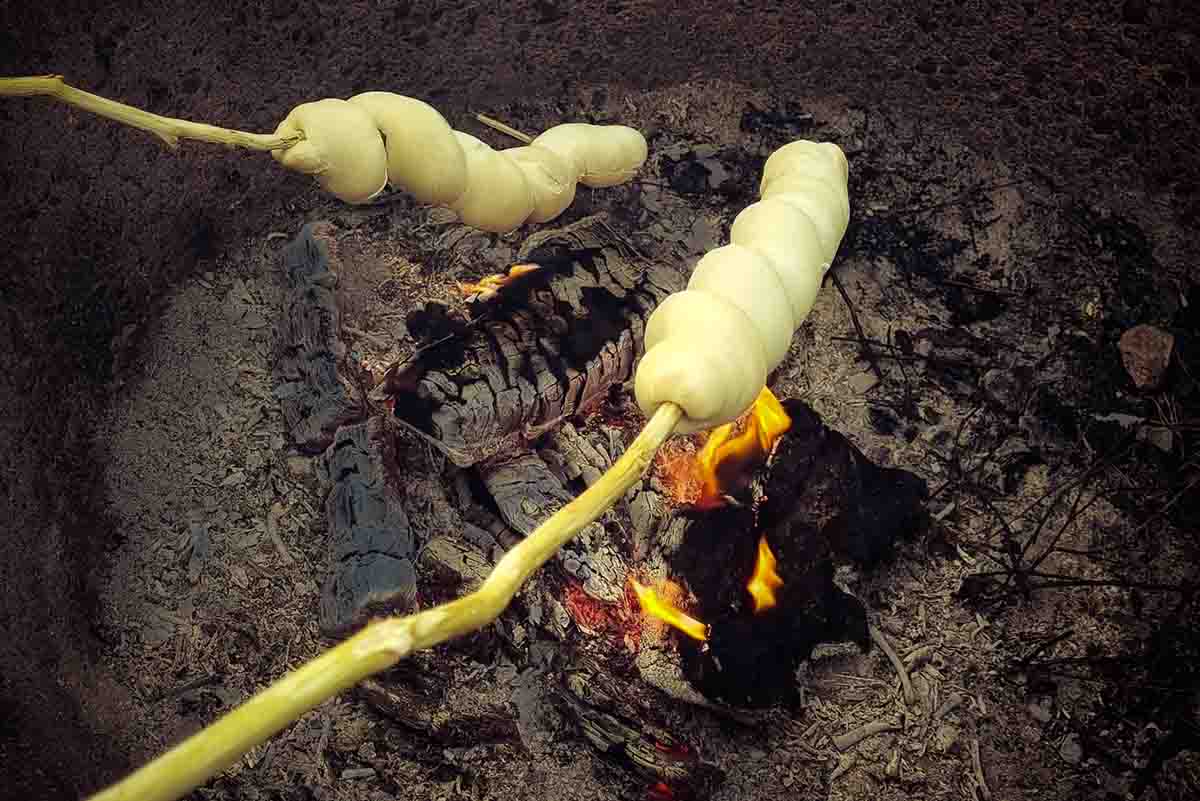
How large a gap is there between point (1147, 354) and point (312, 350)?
2.41 meters

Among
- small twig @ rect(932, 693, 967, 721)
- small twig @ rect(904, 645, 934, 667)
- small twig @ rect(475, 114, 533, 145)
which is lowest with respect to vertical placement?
small twig @ rect(932, 693, 967, 721)

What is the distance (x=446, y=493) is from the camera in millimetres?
2275

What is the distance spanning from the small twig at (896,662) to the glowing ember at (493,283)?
1.38 m

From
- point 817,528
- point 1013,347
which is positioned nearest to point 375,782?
point 817,528

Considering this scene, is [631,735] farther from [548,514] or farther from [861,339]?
[861,339]

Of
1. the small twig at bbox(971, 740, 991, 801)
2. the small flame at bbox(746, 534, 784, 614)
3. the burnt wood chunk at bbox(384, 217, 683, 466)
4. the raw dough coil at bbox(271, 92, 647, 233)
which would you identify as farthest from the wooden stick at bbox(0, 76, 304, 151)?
the small twig at bbox(971, 740, 991, 801)

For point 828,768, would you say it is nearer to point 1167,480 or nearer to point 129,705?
point 1167,480

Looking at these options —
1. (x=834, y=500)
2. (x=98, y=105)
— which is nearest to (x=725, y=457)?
(x=834, y=500)

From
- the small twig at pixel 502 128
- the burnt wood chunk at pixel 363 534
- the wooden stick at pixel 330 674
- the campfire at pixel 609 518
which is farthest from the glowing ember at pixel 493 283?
the wooden stick at pixel 330 674

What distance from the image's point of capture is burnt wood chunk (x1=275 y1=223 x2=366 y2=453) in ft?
7.66

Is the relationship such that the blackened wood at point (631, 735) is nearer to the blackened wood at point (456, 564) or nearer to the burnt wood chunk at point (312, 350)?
the blackened wood at point (456, 564)

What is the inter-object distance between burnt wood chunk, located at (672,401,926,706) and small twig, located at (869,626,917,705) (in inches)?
1.4

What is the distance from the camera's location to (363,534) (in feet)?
6.97

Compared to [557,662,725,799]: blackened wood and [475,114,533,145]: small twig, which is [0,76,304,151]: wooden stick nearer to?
[475,114,533,145]: small twig
